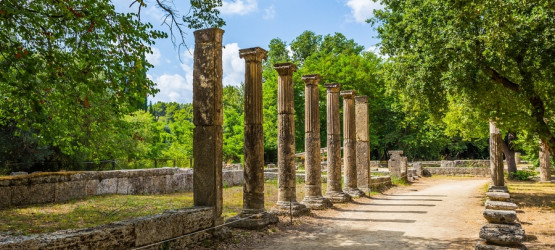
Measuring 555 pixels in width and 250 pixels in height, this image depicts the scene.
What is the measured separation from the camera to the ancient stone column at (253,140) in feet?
33.5

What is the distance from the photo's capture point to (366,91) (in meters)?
39.9

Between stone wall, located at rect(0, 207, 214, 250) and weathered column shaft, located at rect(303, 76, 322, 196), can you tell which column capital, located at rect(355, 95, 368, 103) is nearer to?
weathered column shaft, located at rect(303, 76, 322, 196)

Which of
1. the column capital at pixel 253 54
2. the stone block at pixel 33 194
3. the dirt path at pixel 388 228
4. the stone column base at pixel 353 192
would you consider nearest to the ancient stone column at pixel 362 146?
the stone column base at pixel 353 192

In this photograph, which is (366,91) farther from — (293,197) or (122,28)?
(122,28)

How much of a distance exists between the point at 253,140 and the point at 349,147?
783 cm

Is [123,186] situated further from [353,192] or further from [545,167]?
[545,167]

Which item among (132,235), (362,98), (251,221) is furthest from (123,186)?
(132,235)

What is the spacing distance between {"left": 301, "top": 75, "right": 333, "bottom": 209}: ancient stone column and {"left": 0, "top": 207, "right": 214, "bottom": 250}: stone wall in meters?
6.15

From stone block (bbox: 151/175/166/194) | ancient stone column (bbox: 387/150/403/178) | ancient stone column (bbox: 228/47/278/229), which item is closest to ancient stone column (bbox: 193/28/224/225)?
ancient stone column (bbox: 228/47/278/229)

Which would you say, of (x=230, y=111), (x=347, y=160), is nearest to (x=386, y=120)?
(x=230, y=111)

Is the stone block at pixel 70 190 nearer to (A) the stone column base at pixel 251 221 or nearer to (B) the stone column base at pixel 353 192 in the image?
(A) the stone column base at pixel 251 221

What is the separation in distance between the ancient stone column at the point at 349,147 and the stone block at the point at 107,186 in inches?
376

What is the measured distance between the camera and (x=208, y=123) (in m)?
8.33

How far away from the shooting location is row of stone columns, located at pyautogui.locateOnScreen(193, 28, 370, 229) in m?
8.33
